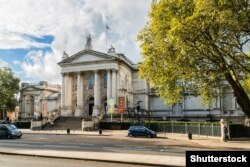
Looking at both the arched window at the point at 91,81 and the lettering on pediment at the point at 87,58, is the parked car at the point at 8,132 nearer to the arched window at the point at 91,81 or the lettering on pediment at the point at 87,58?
the lettering on pediment at the point at 87,58

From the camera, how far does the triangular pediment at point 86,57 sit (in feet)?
254

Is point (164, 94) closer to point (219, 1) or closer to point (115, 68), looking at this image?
point (219, 1)

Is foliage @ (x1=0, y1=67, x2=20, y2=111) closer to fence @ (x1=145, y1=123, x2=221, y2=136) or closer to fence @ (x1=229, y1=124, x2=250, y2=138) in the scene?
fence @ (x1=145, y1=123, x2=221, y2=136)

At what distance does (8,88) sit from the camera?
3969 inches

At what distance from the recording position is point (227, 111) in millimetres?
74625

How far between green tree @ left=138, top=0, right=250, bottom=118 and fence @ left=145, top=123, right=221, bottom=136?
15104 millimetres

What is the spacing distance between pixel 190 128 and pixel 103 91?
3258cm

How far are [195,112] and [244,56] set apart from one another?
5406 centimetres

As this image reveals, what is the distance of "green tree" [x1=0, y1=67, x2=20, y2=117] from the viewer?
98.5 metres

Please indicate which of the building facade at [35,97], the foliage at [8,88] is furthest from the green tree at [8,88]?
the building facade at [35,97]

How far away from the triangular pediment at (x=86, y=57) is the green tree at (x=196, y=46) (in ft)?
148

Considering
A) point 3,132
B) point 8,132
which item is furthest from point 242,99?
point 3,132

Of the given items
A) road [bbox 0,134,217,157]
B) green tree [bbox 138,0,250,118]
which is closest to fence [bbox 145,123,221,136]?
road [bbox 0,134,217,157]

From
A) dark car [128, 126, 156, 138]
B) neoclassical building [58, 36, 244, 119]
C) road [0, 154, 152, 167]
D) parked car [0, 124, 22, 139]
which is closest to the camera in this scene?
road [0, 154, 152, 167]
